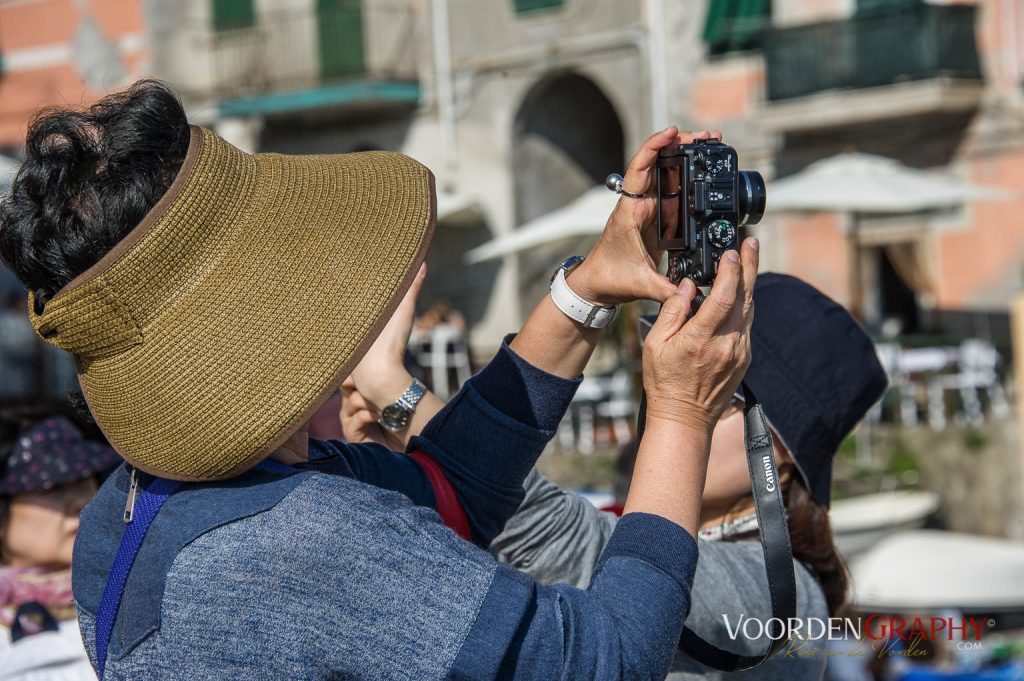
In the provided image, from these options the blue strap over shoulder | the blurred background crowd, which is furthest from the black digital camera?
the blurred background crowd

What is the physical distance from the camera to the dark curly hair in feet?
4.83

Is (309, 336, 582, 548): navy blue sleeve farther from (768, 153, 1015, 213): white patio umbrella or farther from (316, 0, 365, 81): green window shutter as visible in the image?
(316, 0, 365, 81): green window shutter

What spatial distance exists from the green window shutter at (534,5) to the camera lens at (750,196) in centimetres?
1474

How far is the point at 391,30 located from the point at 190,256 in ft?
53.4

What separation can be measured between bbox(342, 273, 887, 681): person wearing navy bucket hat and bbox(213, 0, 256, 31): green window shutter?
54.6 ft

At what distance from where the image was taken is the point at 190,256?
1450mm

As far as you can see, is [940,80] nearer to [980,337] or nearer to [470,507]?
[980,337]

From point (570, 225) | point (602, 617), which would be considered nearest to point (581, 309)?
point (602, 617)

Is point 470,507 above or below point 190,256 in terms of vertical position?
below

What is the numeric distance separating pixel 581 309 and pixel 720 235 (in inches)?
8.8

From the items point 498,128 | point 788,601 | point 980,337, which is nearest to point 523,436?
point 788,601

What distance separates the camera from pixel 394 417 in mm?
2145

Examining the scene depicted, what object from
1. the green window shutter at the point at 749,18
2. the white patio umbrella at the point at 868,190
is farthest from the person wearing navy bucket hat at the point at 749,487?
the green window shutter at the point at 749,18

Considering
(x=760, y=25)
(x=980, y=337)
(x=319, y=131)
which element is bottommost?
(x=980, y=337)
